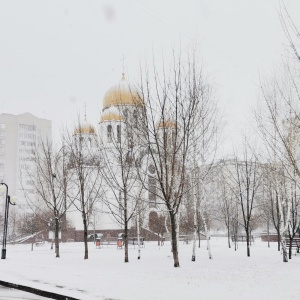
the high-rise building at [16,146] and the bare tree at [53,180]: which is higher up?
the high-rise building at [16,146]

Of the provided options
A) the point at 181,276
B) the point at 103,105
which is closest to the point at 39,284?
the point at 181,276

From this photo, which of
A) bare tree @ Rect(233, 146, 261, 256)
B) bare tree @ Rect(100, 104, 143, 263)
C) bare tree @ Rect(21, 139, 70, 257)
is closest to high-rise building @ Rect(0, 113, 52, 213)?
bare tree @ Rect(21, 139, 70, 257)

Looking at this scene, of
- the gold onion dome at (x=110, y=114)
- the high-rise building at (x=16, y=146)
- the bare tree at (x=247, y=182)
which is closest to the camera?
the bare tree at (x=247, y=182)

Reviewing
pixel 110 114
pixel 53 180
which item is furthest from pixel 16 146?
pixel 53 180

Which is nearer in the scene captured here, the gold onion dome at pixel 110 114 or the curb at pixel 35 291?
the curb at pixel 35 291

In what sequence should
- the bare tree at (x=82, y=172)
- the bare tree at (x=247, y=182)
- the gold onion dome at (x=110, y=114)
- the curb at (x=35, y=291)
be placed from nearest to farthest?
1. the curb at (x=35, y=291)
2. the bare tree at (x=82, y=172)
3. the bare tree at (x=247, y=182)
4. the gold onion dome at (x=110, y=114)

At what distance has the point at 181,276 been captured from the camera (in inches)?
479

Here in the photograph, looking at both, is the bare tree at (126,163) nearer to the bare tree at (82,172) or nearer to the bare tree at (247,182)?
the bare tree at (82,172)

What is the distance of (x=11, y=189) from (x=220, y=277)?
9902cm

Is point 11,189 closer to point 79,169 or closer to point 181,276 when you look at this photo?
point 79,169

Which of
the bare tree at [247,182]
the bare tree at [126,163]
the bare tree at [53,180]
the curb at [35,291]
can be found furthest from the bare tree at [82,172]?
the curb at [35,291]

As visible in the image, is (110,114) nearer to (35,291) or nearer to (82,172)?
(82,172)

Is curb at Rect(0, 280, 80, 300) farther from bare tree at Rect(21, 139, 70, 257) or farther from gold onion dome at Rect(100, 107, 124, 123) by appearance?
gold onion dome at Rect(100, 107, 124, 123)

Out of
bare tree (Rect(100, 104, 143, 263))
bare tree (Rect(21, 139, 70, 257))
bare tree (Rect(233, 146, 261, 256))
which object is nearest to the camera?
bare tree (Rect(100, 104, 143, 263))
